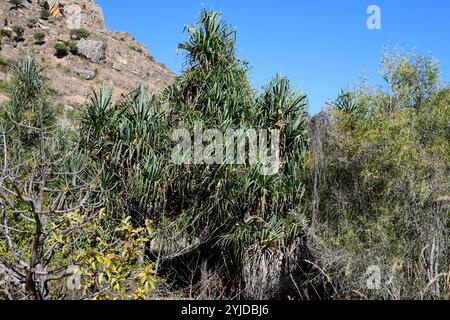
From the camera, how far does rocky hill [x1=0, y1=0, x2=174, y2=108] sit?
40031 mm

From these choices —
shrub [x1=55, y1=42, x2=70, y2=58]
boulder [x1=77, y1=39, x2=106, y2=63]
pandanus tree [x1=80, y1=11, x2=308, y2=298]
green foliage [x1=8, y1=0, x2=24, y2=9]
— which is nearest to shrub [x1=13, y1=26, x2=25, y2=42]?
shrub [x1=55, y1=42, x2=70, y2=58]

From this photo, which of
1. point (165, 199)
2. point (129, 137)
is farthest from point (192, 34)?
point (165, 199)

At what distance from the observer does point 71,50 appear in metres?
45.7

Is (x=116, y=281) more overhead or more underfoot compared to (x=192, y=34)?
more underfoot

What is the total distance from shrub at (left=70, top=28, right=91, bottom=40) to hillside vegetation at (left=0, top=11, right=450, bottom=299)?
130ft

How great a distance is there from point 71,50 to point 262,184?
3983 centimetres

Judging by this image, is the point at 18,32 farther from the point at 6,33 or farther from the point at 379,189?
the point at 379,189

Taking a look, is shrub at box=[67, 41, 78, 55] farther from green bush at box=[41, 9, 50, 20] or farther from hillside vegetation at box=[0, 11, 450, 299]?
hillside vegetation at box=[0, 11, 450, 299]

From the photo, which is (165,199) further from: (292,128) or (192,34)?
(192,34)

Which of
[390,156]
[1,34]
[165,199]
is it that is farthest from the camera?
[1,34]

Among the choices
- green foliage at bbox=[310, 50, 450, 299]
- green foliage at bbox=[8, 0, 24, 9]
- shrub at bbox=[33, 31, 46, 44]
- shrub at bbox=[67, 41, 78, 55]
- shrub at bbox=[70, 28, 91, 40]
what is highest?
green foliage at bbox=[8, 0, 24, 9]

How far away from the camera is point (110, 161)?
11258 mm

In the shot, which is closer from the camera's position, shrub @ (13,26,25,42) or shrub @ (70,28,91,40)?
shrub @ (13,26,25,42)

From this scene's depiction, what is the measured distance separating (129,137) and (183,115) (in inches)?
54.7
